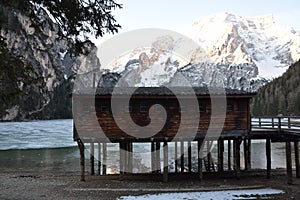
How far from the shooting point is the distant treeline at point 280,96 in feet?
408

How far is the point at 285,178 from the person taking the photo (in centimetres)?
2677

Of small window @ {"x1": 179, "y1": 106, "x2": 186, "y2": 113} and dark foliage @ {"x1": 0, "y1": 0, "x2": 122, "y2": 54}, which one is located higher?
dark foliage @ {"x1": 0, "y1": 0, "x2": 122, "y2": 54}

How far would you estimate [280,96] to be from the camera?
13075cm

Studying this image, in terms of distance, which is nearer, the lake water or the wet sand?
the wet sand

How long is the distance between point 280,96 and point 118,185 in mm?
115839

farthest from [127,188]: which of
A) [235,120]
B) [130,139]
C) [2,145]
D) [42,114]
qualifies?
[42,114]

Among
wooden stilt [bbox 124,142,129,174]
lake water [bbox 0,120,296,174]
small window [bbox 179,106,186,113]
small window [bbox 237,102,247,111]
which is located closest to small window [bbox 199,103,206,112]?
small window [bbox 179,106,186,113]

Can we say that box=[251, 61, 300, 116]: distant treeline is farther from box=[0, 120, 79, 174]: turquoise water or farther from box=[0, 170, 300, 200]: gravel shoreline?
box=[0, 170, 300, 200]: gravel shoreline

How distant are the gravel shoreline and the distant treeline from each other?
96.8m

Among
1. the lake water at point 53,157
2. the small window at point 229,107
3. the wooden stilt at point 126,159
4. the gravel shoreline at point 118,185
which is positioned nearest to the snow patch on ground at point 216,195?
the gravel shoreline at point 118,185

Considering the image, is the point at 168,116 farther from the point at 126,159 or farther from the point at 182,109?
the point at 126,159

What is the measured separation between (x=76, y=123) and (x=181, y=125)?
257 inches

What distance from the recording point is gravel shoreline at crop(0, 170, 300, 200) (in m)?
21.2

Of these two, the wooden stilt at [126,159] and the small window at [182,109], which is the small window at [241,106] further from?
the wooden stilt at [126,159]
